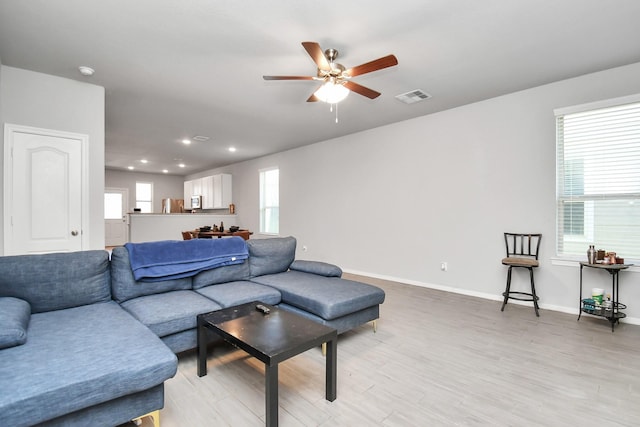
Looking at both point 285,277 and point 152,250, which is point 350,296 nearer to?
point 285,277

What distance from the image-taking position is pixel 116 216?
403 inches

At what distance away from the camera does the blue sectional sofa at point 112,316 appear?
4.33 ft

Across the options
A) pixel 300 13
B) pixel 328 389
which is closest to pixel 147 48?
A: pixel 300 13

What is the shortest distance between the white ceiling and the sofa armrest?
2.20m

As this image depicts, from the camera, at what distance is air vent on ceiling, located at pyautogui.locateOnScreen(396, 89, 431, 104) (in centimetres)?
390

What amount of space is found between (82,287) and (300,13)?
2.77 m

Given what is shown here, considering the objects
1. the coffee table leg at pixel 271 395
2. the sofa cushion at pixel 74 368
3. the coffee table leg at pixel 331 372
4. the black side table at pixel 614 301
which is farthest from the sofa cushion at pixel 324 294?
the black side table at pixel 614 301

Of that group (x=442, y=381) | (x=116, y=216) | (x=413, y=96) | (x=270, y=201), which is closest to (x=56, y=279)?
(x=442, y=381)

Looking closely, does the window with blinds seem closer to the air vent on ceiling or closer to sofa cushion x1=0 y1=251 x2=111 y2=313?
the air vent on ceiling

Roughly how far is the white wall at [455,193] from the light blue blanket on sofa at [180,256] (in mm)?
2867

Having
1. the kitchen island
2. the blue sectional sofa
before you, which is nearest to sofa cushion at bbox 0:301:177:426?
the blue sectional sofa

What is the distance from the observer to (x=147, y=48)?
287cm

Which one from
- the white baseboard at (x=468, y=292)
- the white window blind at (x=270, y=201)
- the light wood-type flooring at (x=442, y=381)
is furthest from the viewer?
the white window blind at (x=270, y=201)

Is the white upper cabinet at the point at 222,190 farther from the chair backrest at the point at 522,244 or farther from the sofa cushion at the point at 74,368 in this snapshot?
the chair backrest at the point at 522,244
